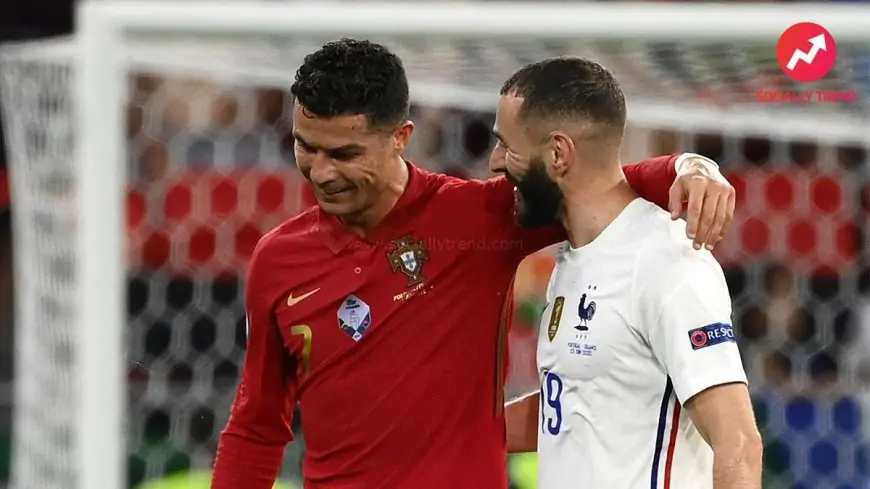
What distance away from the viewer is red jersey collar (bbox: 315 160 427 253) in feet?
5.98

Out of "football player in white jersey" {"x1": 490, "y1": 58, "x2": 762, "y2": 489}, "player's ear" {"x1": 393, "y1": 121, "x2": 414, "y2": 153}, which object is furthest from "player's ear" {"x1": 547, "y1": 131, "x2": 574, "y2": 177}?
"player's ear" {"x1": 393, "y1": 121, "x2": 414, "y2": 153}

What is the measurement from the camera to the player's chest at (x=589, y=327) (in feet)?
5.22

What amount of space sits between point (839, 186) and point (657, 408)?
7.80 ft

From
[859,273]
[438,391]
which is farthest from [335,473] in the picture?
[859,273]

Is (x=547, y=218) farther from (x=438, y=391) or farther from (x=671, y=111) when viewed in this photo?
(x=671, y=111)

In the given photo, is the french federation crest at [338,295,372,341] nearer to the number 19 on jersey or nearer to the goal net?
the number 19 on jersey

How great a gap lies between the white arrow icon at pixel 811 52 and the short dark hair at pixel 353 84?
0.86 m

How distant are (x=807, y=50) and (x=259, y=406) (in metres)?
1.14

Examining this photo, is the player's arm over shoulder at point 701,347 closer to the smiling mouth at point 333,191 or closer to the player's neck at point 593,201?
the player's neck at point 593,201

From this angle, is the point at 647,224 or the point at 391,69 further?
the point at 391,69

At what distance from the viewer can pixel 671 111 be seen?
3.57m

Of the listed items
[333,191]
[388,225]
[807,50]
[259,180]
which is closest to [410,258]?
[388,225]

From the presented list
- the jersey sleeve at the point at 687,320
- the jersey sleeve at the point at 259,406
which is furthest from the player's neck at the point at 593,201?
the jersey sleeve at the point at 259,406

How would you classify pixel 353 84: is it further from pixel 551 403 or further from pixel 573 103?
pixel 551 403
